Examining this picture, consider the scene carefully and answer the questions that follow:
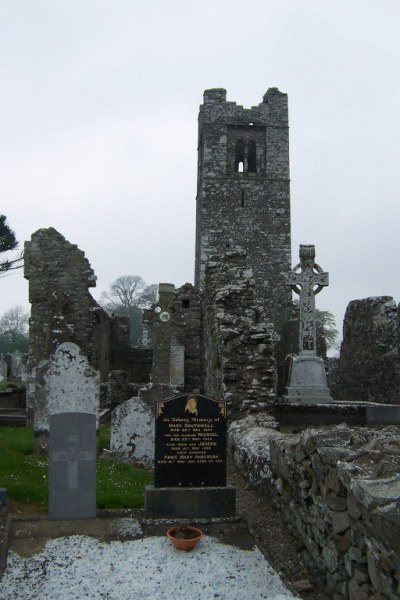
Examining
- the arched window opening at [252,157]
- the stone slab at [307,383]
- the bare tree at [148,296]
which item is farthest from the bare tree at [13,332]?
the stone slab at [307,383]

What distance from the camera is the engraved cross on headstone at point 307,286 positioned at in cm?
1084

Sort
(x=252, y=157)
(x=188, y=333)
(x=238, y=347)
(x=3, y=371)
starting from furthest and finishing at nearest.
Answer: (x=252, y=157)
(x=3, y=371)
(x=188, y=333)
(x=238, y=347)

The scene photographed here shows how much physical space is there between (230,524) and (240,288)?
6038 mm

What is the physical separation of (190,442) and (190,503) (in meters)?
0.58

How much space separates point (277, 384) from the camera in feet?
44.1

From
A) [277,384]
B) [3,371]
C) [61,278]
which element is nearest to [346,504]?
[277,384]

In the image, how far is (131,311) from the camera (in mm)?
48875

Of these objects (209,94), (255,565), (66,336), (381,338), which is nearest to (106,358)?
(66,336)

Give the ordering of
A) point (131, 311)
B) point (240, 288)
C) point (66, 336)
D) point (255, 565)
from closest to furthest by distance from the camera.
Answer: point (255, 565) < point (240, 288) < point (66, 336) < point (131, 311)

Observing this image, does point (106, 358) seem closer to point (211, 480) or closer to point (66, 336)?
point (66, 336)

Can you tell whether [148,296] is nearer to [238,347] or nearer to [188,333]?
[188,333]

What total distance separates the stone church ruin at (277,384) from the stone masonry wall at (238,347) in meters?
0.02

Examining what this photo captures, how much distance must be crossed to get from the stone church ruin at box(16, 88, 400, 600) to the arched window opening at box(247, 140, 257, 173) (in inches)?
616

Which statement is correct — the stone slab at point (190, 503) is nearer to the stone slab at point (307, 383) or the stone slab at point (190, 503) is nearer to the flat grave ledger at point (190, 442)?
the flat grave ledger at point (190, 442)
